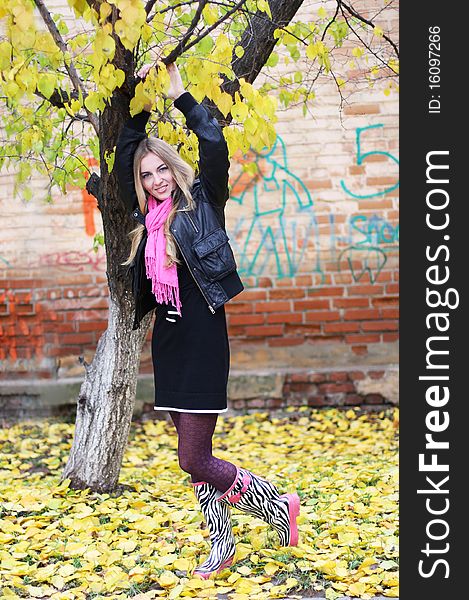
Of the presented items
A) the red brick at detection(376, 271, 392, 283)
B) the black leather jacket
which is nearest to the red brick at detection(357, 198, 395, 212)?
the red brick at detection(376, 271, 392, 283)

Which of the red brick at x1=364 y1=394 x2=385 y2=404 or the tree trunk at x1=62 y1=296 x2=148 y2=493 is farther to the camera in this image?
the red brick at x1=364 y1=394 x2=385 y2=404

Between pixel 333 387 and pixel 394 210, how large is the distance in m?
1.48

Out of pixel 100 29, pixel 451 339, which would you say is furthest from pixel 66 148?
pixel 451 339

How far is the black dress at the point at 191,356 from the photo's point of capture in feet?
10.3

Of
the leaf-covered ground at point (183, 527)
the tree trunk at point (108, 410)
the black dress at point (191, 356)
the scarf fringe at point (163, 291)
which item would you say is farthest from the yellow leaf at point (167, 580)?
the tree trunk at point (108, 410)

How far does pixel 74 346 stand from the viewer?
6434mm

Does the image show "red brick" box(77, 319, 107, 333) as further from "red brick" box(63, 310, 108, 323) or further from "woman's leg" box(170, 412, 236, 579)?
"woman's leg" box(170, 412, 236, 579)

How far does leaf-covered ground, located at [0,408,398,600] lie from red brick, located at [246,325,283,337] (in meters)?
0.92

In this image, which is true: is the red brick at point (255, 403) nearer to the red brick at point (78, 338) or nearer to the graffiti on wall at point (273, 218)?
the graffiti on wall at point (273, 218)

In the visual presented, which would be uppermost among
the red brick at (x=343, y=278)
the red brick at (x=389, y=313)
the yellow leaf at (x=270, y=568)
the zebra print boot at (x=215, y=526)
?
the red brick at (x=343, y=278)

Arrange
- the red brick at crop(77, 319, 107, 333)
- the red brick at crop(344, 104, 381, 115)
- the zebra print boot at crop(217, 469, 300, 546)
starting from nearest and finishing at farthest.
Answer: the zebra print boot at crop(217, 469, 300, 546) → the red brick at crop(344, 104, 381, 115) → the red brick at crop(77, 319, 107, 333)

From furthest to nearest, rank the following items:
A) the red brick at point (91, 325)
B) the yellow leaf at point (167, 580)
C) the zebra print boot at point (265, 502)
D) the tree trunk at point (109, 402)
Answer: the red brick at point (91, 325) < the tree trunk at point (109, 402) < the zebra print boot at point (265, 502) < the yellow leaf at point (167, 580)

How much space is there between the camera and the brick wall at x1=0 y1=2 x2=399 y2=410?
6340 millimetres

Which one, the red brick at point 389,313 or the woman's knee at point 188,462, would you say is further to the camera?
the red brick at point 389,313
